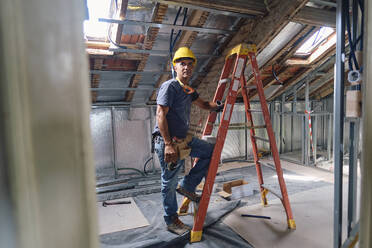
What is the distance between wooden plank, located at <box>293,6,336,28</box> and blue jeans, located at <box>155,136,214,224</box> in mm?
1645

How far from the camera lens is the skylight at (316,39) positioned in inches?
130

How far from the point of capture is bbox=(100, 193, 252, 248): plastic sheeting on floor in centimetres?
178

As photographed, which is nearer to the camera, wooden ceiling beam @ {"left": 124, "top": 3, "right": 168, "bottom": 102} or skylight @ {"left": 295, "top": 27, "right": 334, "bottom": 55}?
wooden ceiling beam @ {"left": 124, "top": 3, "right": 168, "bottom": 102}

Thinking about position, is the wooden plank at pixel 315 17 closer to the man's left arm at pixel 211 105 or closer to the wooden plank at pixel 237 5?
the wooden plank at pixel 237 5

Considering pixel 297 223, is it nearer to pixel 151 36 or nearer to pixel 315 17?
pixel 315 17

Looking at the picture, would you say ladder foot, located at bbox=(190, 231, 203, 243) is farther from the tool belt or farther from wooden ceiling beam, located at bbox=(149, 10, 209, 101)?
wooden ceiling beam, located at bbox=(149, 10, 209, 101)

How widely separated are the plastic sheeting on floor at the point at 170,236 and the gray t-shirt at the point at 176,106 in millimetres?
878

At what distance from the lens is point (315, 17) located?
239 centimetres

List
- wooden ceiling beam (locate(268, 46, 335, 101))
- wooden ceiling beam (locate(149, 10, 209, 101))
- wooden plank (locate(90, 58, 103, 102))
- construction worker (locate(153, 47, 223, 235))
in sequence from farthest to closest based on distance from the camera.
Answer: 1. wooden ceiling beam (locate(268, 46, 335, 101))
2. wooden plank (locate(90, 58, 103, 102))
3. wooden ceiling beam (locate(149, 10, 209, 101))
4. construction worker (locate(153, 47, 223, 235))

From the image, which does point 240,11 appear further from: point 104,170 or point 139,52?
point 104,170

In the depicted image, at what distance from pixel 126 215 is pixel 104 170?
171cm

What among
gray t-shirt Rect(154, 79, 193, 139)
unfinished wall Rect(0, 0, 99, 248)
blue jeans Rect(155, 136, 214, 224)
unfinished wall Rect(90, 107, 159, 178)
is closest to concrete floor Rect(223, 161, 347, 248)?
blue jeans Rect(155, 136, 214, 224)

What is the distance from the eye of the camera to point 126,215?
2.39 m

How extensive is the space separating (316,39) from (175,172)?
127 inches
